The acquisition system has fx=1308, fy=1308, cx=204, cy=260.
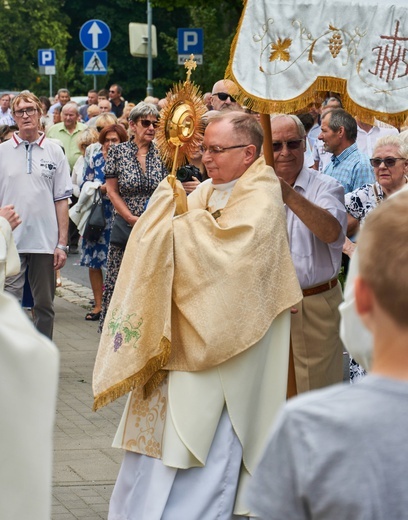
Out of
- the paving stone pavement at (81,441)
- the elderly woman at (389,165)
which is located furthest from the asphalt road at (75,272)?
the elderly woman at (389,165)

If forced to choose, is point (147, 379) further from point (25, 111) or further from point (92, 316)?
point (92, 316)

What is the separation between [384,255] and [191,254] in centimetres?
330

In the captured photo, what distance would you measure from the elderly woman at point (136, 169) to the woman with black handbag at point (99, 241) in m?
1.67

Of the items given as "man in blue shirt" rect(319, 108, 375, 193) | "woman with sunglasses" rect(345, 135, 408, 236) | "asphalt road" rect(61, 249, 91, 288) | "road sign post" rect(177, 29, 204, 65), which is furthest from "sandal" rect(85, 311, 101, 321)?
"road sign post" rect(177, 29, 204, 65)

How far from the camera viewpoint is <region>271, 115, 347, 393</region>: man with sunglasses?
610 centimetres

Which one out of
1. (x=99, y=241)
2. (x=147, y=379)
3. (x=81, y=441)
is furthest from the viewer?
(x=99, y=241)

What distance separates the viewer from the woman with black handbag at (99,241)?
38.8ft

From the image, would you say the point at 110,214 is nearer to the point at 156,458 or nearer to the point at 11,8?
the point at 156,458

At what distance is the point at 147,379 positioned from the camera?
545 centimetres

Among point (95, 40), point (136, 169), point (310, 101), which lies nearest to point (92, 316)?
point (136, 169)

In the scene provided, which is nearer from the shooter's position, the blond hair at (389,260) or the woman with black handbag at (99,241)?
the blond hair at (389,260)

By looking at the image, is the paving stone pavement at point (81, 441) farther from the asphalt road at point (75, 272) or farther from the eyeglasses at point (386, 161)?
the asphalt road at point (75, 272)

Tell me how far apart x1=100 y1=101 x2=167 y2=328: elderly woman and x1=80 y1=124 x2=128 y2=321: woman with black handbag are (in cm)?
167

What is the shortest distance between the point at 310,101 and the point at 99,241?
625 centimetres
